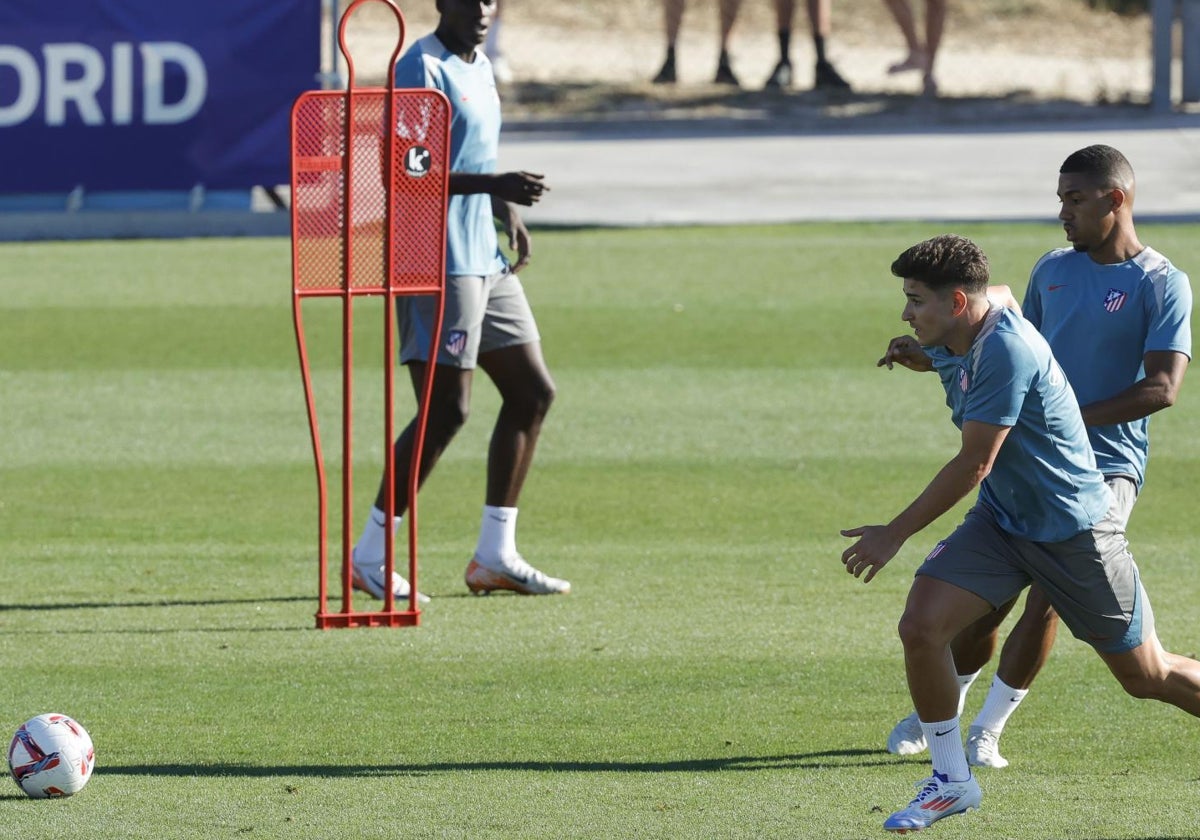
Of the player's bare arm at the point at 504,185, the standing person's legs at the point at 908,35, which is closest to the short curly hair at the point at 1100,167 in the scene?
the player's bare arm at the point at 504,185

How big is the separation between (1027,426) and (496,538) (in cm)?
338

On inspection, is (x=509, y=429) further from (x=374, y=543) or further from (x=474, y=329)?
(x=374, y=543)

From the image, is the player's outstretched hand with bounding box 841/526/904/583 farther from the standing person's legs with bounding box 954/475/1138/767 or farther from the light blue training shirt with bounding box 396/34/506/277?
the light blue training shirt with bounding box 396/34/506/277

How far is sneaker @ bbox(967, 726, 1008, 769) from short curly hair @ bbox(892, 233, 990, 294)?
5.14ft

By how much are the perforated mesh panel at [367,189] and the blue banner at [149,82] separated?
9903mm

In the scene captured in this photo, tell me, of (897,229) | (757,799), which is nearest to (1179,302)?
(757,799)

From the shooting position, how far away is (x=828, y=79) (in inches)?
1025

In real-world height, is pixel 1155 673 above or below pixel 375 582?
above

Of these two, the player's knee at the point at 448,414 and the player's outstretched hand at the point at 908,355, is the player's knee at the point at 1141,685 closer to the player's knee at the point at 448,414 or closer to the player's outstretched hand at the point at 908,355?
the player's outstretched hand at the point at 908,355

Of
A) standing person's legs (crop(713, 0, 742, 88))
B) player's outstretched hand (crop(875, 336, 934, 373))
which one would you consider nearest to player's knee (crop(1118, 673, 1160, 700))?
player's outstretched hand (crop(875, 336, 934, 373))

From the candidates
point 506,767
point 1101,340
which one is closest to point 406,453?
point 506,767

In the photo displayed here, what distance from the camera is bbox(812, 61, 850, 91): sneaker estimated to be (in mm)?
25891

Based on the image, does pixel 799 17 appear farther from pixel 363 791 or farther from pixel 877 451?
pixel 363 791

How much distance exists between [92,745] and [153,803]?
432mm
